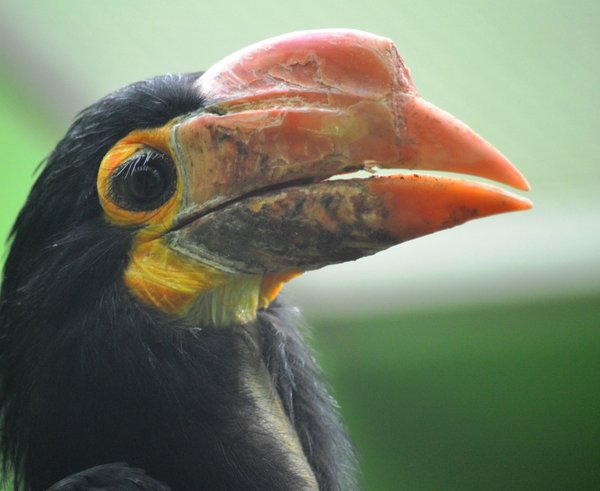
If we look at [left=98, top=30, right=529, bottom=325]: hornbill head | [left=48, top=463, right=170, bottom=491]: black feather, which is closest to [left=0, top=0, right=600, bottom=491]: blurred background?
[left=98, top=30, right=529, bottom=325]: hornbill head

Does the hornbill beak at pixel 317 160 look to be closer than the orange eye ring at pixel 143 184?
Yes

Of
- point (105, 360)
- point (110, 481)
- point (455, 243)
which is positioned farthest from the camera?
point (455, 243)

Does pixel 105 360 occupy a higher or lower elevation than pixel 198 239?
lower

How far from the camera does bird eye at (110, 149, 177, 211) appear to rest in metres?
2.36

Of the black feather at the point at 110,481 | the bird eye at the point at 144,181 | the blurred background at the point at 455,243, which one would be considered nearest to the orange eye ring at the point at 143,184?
the bird eye at the point at 144,181

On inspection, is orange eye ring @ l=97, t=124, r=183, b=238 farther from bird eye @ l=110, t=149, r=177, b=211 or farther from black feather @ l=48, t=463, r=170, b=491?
black feather @ l=48, t=463, r=170, b=491

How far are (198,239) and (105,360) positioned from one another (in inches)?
14.2

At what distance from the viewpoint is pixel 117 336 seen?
2307 millimetres

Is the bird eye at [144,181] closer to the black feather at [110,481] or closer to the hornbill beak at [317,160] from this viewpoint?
the hornbill beak at [317,160]

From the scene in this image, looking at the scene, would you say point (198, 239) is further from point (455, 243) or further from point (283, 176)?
point (455, 243)

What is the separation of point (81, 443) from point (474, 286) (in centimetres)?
355

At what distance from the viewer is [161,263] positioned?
236 cm

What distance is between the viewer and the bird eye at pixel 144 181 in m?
2.36

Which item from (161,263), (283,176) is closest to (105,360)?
(161,263)
